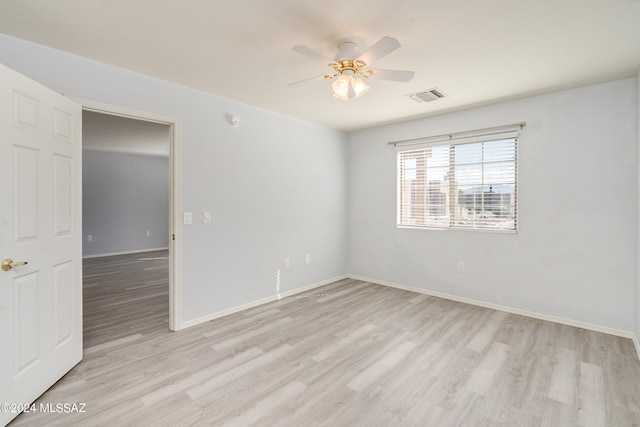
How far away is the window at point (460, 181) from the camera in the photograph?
3682 mm

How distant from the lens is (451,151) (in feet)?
13.5

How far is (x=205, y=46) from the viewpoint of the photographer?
233 centimetres

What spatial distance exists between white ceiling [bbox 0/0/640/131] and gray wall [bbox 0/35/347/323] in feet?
0.54

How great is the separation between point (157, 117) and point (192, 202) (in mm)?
868

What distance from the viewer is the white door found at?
179 centimetres

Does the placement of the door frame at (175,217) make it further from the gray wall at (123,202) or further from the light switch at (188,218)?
the gray wall at (123,202)

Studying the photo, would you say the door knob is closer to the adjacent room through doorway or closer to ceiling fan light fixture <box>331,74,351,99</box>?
the adjacent room through doorway

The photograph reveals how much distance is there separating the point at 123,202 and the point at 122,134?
2.75m

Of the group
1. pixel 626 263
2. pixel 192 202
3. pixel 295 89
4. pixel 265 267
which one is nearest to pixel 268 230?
pixel 265 267

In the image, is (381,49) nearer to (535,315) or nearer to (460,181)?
(460,181)

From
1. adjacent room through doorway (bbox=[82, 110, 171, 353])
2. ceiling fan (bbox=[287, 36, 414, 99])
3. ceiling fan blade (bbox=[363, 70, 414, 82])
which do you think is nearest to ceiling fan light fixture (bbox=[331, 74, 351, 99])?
ceiling fan (bbox=[287, 36, 414, 99])

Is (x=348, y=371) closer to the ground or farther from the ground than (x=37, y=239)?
closer to the ground

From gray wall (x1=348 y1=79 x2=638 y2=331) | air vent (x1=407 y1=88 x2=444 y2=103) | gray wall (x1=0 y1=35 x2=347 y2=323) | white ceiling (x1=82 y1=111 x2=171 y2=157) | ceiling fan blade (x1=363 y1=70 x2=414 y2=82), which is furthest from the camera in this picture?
white ceiling (x1=82 y1=111 x2=171 y2=157)

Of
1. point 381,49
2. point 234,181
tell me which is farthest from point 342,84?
point 234,181
